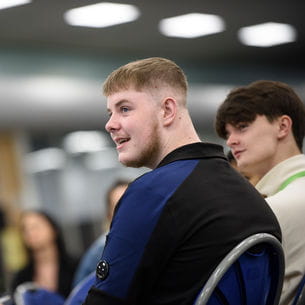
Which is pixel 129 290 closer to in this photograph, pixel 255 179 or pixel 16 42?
pixel 255 179

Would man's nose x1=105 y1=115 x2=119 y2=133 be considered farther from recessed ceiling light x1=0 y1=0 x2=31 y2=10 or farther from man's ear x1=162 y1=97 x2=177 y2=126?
recessed ceiling light x1=0 y1=0 x2=31 y2=10

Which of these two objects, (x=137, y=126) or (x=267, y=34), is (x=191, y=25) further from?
(x=137, y=126)

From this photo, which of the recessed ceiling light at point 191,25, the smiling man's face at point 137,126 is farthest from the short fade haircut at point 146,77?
the recessed ceiling light at point 191,25

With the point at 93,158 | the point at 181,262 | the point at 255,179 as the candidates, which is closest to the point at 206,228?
the point at 181,262

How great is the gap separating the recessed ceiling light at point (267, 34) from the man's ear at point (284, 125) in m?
5.61

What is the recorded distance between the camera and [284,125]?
2367 millimetres

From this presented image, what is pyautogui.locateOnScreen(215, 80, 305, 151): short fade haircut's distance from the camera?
2.36m

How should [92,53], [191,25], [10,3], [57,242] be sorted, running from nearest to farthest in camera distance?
[57,242] → [10,3] → [191,25] → [92,53]

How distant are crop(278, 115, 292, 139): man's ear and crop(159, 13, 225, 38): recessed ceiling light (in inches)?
196

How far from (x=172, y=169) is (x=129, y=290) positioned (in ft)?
0.97

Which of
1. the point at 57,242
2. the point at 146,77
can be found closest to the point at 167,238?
the point at 146,77

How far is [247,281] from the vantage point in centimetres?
170

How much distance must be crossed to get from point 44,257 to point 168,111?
3662 millimetres

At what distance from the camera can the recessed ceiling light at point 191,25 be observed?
24.0 feet
